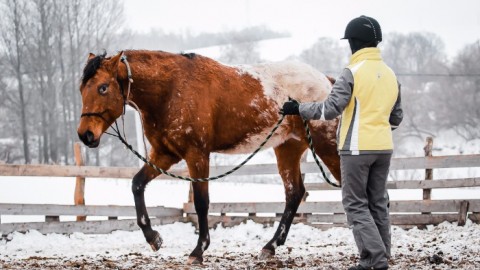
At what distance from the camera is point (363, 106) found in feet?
13.5

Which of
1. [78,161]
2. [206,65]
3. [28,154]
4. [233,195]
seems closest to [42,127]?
[28,154]

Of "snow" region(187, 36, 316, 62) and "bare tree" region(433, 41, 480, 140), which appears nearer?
"bare tree" region(433, 41, 480, 140)

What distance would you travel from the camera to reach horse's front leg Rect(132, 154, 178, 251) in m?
5.59

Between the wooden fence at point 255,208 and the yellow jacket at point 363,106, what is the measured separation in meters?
4.91

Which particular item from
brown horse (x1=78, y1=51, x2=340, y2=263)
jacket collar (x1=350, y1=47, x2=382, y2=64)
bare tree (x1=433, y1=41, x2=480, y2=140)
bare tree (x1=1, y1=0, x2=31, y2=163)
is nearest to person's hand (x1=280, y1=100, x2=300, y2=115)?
jacket collar (x1=350, y1=47, x2=382, y2=64)

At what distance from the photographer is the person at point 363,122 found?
162 inches

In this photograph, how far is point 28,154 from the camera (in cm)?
3189

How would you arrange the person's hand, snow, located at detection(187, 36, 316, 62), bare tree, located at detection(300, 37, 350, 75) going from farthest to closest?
snow, located at detection(187, 36, 316, 62) < bare tree, located at detection(300, 37, 350, 75) < the person's hand

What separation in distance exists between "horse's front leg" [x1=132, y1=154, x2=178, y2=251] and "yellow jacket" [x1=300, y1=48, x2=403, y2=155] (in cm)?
217

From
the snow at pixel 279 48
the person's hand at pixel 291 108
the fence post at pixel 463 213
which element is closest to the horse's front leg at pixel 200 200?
the person's hand at pixel 291 108

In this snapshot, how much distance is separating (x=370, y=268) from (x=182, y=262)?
214 centimetres

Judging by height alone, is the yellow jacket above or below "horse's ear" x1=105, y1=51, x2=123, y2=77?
below

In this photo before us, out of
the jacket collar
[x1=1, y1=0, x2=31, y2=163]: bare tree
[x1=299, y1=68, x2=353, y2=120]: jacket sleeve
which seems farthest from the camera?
[x1=1, y1=0, x2=31, y2=163]: bare tree

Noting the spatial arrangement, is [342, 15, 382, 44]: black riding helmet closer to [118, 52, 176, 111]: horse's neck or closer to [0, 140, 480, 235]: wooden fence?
[118, 52, 176, 111]: horse's neck
